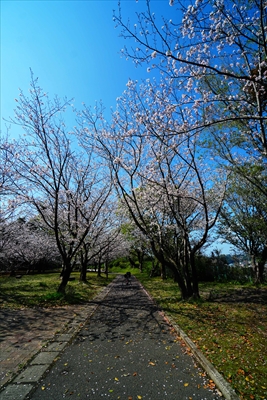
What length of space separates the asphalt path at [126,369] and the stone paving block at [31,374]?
13 centimetres

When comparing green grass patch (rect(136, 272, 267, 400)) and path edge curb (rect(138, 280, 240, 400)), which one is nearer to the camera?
path edge curb (rect(138, 280, 240, 400))

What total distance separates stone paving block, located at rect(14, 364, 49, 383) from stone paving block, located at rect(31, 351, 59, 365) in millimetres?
182

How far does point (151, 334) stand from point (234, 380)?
3.09 m

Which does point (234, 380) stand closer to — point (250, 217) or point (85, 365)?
point (85, 365)

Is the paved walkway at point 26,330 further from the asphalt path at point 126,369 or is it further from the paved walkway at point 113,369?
the asphalt path at point 126,369

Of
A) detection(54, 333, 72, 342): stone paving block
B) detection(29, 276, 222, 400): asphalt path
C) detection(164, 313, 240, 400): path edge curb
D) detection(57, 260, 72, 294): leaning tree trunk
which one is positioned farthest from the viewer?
detection(57, 260, 72, 294): leaning tree trunk

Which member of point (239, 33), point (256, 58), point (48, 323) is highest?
point (256, 58)

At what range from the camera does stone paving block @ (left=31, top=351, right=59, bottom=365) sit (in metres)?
4.59

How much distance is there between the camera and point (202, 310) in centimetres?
884

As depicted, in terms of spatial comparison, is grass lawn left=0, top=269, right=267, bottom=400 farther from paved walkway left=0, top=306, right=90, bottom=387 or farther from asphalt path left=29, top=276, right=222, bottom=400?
paved walkway left=0, top=306, right=90, bottom=387

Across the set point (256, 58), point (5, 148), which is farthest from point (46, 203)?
point (256, 58)

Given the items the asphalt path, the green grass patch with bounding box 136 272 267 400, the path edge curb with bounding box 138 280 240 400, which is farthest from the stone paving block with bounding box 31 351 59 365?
the green grass patch with bounding box 136 272 267 400

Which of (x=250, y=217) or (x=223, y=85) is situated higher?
(x=223, y=85)

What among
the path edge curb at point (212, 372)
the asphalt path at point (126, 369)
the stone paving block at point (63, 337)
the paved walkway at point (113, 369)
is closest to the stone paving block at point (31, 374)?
the paved walkway at point (113, 369)
